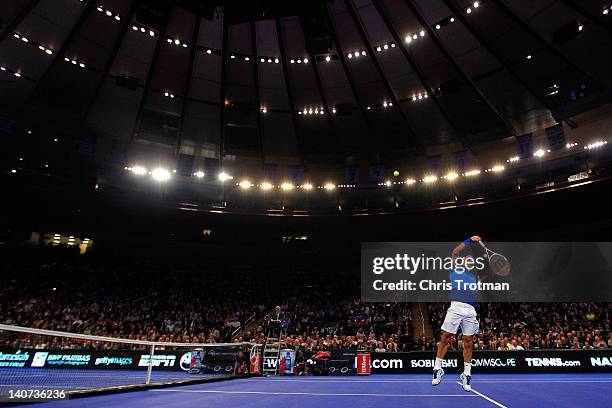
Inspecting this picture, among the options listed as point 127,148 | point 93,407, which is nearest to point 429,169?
point 127,148

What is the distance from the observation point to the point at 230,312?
2889 centimetres

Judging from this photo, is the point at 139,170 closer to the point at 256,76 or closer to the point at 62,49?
the point at 62,49

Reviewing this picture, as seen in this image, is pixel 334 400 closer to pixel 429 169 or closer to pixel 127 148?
pixel 429 169

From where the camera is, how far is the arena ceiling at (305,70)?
2091 cm

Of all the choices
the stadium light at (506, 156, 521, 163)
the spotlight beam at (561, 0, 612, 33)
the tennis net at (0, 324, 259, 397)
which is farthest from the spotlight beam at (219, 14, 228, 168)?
the stadium light at (506, 156, 521, 163)

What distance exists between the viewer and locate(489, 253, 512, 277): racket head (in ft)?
82.8

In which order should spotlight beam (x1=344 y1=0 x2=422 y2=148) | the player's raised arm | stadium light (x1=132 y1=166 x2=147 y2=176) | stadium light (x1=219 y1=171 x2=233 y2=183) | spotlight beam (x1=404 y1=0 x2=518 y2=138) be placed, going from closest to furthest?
the player's raised arm
spotlight beam (x1=404 y1=0 x2=518 y2=138)
spotlight beam (x1=344 y1=0 x2=422 y2=148)
stadium light (x1=132 y1=166 x2=147 y2=176)
stadium light (x1=219 y1=171 x2=233 y2=183)

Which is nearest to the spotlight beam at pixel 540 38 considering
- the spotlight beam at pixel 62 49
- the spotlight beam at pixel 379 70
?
the spotlight beam at pixel 379 70

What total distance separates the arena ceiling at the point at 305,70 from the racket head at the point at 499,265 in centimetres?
835

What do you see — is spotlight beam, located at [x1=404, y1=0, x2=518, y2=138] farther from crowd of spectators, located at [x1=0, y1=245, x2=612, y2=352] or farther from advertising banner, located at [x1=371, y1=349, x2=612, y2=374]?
advertising banner, located at [x1=371, y1=349, x2=612, y2=374]

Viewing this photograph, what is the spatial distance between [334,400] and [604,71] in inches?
965

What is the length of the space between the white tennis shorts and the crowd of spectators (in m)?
9.82

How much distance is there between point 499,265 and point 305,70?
17268mm

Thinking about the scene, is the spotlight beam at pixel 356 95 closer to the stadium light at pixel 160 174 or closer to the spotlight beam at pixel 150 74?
the spotlight beam at pixel 150 74
